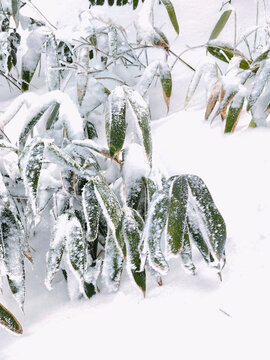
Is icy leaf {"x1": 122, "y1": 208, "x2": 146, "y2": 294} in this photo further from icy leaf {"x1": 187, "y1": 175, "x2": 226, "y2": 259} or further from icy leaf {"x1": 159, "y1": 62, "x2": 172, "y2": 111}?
icy leaf {"x1": 159, "y1": 62, "x2": 172, "y2": 111}

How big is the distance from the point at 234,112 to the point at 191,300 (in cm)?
37

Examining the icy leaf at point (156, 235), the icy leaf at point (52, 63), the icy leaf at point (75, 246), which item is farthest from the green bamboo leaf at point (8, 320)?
the icy leaf at point (52, 63)

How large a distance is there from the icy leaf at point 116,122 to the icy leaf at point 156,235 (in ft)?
0.38

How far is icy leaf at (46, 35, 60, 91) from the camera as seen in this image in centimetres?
100

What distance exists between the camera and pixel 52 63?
1.04 m

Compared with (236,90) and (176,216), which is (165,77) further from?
(176,216)

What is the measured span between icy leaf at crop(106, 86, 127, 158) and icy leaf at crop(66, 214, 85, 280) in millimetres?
121

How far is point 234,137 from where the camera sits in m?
0.90

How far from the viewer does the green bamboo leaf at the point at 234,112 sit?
90 cm

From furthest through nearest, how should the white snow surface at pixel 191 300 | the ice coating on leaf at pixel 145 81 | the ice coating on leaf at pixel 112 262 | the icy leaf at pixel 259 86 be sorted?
the ice coating on leaf at pixel 145 81 → the icy leaf at pixel 259 86 → the ice coating on leaf at pixel 112 262 → the white snow surface at pixel 191 300

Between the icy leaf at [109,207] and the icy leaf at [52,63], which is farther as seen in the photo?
the icy leaf at [52,63]

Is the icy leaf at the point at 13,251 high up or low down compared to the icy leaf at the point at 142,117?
down

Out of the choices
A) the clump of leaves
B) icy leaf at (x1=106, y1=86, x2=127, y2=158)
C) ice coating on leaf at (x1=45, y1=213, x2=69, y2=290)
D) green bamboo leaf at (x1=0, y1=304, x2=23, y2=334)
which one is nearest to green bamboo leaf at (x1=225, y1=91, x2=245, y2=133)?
the clump of leaves

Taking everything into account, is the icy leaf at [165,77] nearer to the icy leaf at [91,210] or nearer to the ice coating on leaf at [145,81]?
the ice coating on leaf at [145,81]
